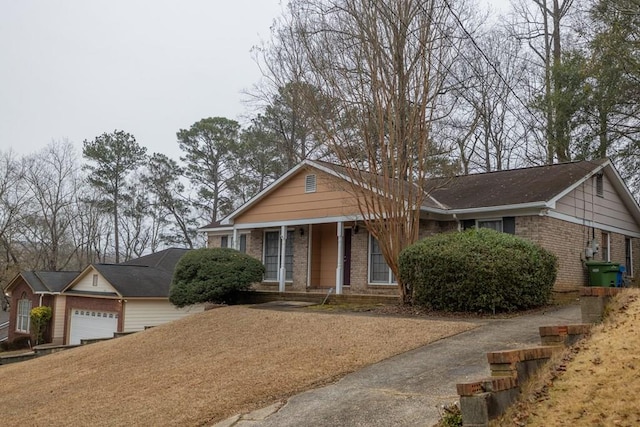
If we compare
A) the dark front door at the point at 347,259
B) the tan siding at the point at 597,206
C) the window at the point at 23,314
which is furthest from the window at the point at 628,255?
the window at the point at 23,314

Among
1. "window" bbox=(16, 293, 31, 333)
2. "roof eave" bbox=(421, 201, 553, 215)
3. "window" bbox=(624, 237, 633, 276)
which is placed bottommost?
"window" bbox=(16, 293, 31, 333)

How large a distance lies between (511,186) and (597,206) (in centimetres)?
295

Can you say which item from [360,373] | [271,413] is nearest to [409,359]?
[360,373]

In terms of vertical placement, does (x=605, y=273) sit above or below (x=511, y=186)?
below

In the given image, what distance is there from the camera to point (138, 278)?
1051 inches

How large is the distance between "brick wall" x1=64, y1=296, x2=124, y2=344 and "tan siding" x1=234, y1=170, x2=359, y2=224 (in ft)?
22.7

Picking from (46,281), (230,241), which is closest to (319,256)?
(230,241)


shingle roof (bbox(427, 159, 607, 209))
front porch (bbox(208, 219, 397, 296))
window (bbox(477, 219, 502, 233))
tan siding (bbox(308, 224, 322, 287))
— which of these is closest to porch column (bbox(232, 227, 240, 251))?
front porch (bbox(208, 219, 397, 296))

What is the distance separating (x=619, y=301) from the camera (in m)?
8.19

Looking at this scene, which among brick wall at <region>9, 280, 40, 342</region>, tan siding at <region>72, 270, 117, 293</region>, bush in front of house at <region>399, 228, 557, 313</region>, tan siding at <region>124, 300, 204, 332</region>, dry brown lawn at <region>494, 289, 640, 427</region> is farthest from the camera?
brick wall at <region>9, 280, 40, 342</region>

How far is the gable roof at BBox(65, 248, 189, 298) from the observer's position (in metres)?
25.2

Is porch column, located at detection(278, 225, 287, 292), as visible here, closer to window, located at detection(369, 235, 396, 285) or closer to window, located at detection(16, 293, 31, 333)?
window, located at detection(369, 235, 396, 285)

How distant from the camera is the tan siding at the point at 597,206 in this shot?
17.4 meters

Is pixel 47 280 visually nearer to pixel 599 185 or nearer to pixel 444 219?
pixel 444 219
